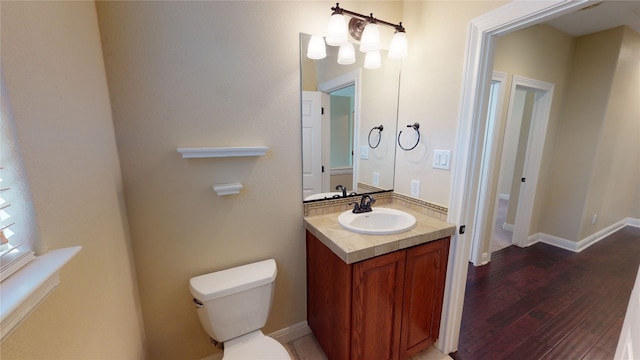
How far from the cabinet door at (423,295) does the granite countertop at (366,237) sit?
0.24 feet

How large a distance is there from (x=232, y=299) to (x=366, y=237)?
79 centimetres

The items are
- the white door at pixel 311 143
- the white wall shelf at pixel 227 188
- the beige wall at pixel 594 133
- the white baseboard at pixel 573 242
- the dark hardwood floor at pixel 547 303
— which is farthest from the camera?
the white baseboard at pixel 573 242

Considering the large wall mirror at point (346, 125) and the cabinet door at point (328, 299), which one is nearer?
the cabinet door at point (328, 299)

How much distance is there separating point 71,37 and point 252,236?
1170 mm

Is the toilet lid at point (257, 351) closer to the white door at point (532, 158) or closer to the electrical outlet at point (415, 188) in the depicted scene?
the electrical outlet at point (415, 188)

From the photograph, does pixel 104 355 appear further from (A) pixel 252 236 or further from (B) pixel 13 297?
(A) pixel 252 236

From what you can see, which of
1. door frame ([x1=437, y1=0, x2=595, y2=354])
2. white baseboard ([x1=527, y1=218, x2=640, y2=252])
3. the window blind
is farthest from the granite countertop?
white baseboard ([x1=527, y1=218, x2=640, y2=252])

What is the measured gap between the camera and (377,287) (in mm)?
1293

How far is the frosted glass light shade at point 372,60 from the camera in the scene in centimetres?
161

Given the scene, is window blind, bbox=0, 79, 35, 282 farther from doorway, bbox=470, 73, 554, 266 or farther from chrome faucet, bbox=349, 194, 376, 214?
doorway, bbox=470, 73, 554, 266

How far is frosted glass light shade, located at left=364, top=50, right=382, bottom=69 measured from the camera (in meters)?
1.61

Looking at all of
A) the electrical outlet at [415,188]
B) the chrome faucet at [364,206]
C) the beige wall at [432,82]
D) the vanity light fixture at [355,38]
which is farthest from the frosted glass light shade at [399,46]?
the chrome faucet at [364,206]

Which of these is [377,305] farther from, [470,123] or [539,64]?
[539,64]

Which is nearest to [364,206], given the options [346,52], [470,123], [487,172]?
[470,123]
